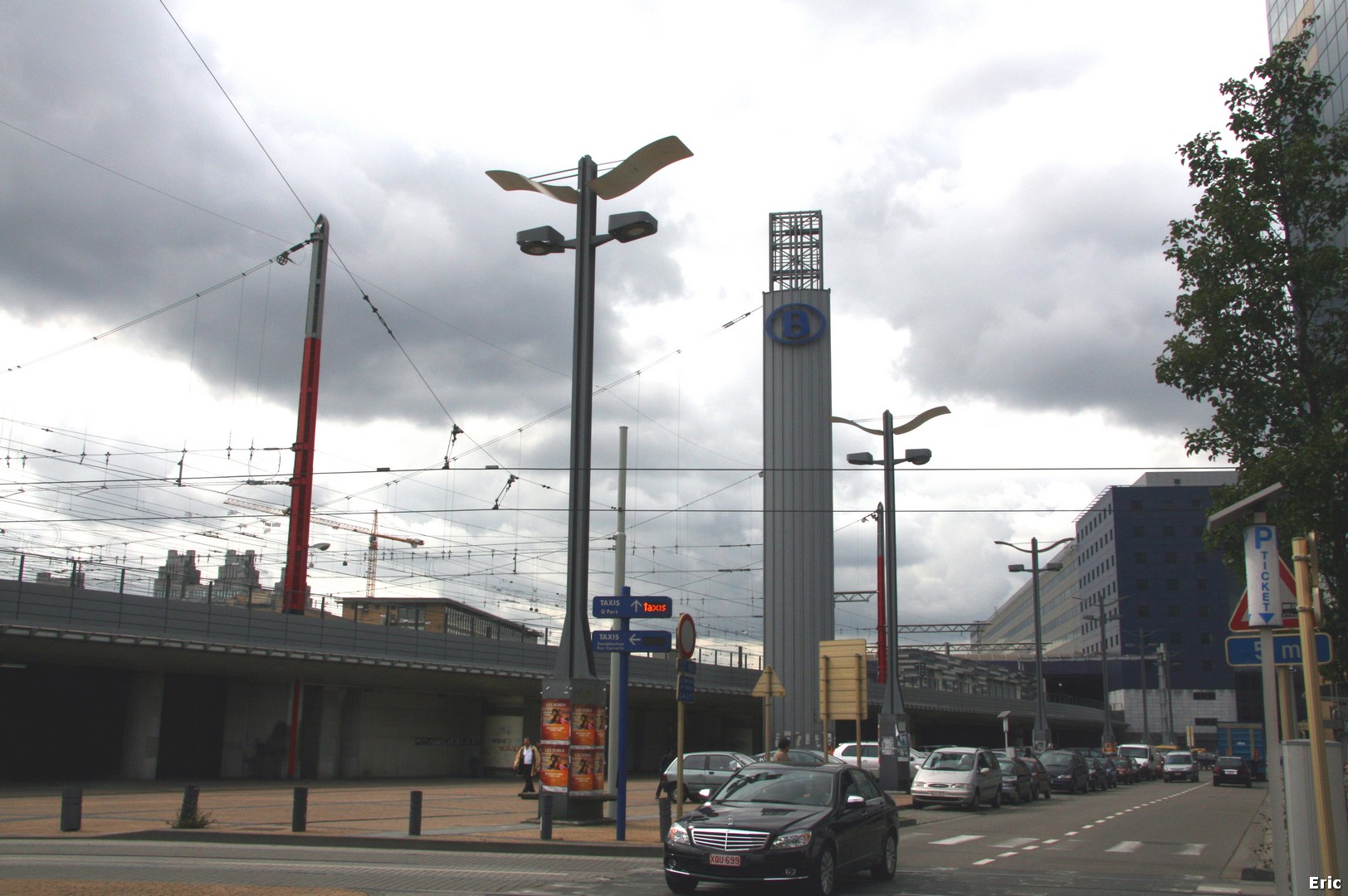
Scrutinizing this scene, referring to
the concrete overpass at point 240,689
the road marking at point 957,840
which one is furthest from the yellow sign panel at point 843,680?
the concrete overpass at point 240,689

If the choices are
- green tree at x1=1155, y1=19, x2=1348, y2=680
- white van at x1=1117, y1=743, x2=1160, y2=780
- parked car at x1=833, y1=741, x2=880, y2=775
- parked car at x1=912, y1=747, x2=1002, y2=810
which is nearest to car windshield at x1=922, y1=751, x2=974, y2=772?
parked car at x1=912, y1=747, x2=1002, y2=810

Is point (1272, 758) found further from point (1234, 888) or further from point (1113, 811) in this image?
point (1113, 811)

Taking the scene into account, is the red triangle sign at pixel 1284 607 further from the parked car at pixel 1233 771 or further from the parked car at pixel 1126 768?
the parked car at pixel 1233 771

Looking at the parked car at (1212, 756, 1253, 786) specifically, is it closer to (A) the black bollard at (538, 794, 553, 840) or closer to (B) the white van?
(B) the white van

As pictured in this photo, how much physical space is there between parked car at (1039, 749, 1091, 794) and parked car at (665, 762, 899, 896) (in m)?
28.7

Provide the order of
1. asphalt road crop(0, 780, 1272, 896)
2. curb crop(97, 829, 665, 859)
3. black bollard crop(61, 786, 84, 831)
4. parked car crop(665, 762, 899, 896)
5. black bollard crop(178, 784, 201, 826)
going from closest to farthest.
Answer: parked car crop(665, 762, 899, 896), asphalt road crop(0, 780, 1272, 896), curb crop(97, 829, 665, 859), black bollard crop(61, 786, 84, 831), black bollard crop(178, 784, 201, 826)

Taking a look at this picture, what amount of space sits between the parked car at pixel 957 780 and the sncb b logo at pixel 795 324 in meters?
33.7

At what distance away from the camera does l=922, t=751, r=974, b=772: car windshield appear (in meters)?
28.7

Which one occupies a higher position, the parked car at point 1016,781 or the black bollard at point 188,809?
the black bollard at point 188,809

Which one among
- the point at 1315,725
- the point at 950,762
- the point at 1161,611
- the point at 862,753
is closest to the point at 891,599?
the point at 950,762

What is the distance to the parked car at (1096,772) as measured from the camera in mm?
43188

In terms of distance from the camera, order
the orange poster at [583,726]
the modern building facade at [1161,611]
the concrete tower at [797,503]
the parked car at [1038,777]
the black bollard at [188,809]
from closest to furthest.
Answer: the black bollard at [188,809] → the orange poster at [583,726] → the parked car at [1038,777] → the concrete tower at [797,503] → the modern building facade at [1161,611]

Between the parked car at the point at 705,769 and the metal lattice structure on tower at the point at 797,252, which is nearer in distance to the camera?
the parked car at the point at 705,769

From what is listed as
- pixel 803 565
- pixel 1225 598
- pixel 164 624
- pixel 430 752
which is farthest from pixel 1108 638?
pixel 164 624
